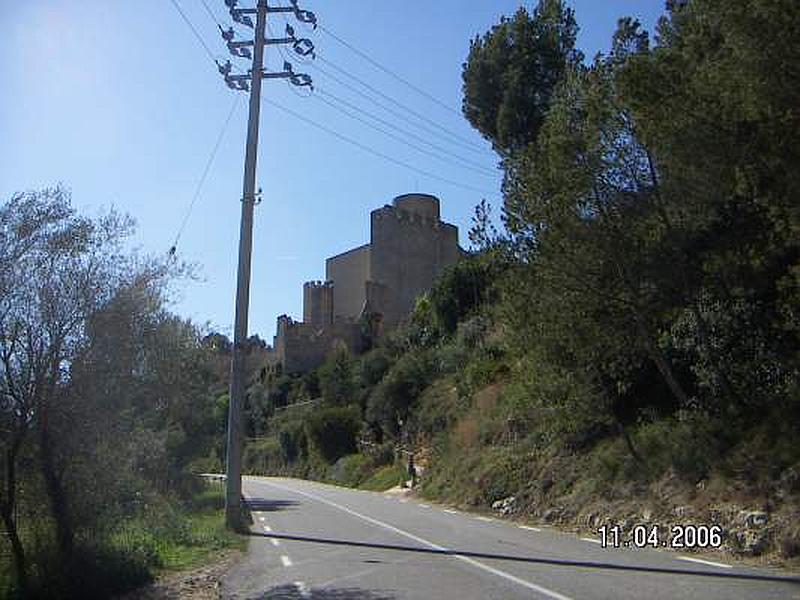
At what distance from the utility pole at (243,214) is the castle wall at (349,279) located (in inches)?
2649

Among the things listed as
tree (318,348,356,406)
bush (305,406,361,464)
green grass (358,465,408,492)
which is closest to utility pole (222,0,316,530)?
green grass (358,465,408,492)

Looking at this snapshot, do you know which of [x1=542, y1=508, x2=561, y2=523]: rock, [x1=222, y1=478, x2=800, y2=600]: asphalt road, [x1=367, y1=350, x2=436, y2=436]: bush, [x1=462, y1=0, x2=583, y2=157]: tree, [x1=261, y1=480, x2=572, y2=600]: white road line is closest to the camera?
[x1=261, y1=480, x2=572, y2=600]: white road line

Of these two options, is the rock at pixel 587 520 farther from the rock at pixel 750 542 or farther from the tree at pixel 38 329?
the tree at pixel 38 329

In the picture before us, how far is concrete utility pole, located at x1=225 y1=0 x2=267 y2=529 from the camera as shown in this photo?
20172mm

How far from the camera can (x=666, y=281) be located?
64.7 feet

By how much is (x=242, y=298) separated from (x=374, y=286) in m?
66.6

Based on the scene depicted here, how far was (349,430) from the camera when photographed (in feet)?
199

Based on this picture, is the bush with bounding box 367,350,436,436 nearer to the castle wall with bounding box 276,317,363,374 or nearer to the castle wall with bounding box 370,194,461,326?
the castle wall with bounding box 370,194,461,326

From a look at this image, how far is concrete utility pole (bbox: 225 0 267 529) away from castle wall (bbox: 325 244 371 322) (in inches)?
2676

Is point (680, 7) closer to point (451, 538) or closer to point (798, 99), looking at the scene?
point (798, 99)

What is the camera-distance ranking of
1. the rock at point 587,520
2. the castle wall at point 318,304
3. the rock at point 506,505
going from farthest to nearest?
the castle wall at point 318,304 → the rock at point 506,505 → the rock at point 587,520

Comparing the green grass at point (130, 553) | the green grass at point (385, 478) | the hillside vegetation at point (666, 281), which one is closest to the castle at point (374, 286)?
the green grass at point (385, 478)

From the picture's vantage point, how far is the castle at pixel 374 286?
87.0m

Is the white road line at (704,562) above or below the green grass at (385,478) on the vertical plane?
below
